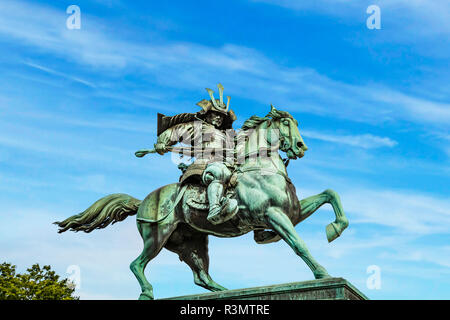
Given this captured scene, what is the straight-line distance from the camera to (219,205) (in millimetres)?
9039

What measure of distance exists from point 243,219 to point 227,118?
210 centimetres

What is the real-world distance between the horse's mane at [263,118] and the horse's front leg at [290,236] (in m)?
1.56

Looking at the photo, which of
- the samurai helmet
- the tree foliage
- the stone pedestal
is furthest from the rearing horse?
the tree foliage

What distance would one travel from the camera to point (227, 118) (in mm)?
10555

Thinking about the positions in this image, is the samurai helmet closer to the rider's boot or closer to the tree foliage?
the rider's boot

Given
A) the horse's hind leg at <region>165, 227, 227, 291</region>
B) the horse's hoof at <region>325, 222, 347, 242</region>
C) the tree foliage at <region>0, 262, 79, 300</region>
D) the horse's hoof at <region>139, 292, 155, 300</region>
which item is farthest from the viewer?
the tree foliage at <region>0, 262, 79, 300</region>

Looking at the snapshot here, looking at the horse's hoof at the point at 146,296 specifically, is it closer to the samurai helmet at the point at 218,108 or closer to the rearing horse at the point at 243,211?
the rearing horse at the point at 243,211

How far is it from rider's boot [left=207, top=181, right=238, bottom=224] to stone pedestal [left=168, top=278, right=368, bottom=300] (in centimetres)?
116

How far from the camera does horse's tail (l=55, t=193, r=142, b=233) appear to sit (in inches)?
409

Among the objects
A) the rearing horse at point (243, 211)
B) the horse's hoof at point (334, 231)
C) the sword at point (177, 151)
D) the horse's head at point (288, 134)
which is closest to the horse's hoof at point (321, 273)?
the rearing horse at point (243, 211)

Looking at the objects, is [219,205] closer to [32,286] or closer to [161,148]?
[161,148]

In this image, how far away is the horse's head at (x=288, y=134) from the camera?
9469mm

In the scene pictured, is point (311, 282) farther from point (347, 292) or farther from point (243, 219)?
point (243, 219)

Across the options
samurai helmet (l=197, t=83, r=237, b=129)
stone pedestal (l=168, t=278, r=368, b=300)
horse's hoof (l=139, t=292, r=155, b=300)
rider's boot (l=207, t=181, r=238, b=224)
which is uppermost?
samurai helmet (l=197, t=83, r=237, b=129)
